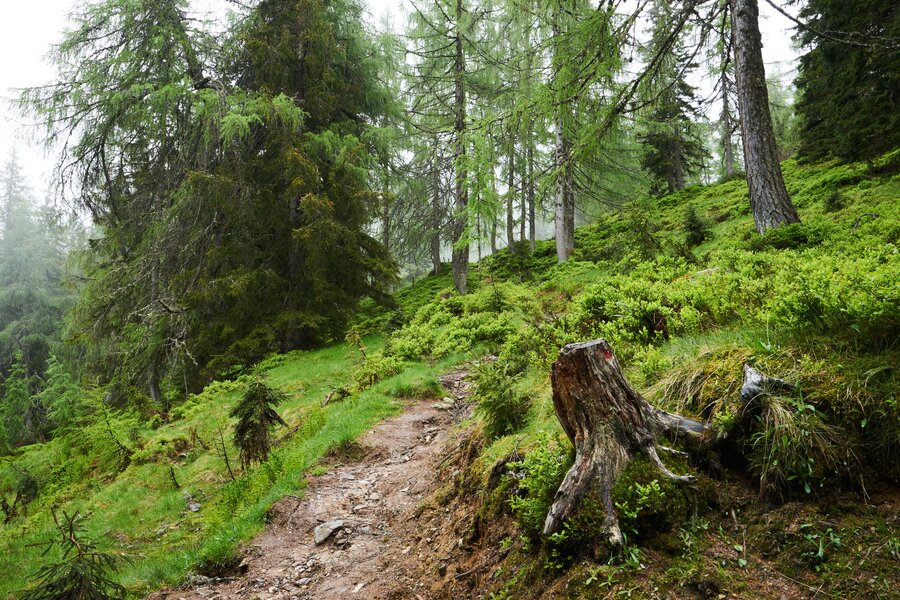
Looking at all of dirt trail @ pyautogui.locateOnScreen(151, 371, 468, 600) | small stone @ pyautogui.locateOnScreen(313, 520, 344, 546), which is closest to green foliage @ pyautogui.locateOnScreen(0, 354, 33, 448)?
dirt trail @ pyautogui.locateOnScreen(151, 371, 468, 600)

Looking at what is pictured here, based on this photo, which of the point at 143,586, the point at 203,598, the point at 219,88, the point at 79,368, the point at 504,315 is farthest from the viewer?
the point at 79,368

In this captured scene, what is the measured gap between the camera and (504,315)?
10.9 metres

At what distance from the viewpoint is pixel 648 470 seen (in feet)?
7.64

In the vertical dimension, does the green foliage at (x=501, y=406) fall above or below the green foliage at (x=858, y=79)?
below

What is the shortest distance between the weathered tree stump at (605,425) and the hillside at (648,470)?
3.6 inches

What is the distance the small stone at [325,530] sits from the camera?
4453 mm

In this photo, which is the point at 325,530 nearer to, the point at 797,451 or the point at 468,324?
the point at 797,451

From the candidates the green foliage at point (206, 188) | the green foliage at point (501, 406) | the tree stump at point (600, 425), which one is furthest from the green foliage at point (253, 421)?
the green foliage at point (206, 188)

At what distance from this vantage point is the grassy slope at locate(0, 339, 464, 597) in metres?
5.11

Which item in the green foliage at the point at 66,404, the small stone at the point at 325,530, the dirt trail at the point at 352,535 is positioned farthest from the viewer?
the green foliage at the point at 66,404

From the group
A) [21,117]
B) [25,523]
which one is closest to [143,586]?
[25,523]

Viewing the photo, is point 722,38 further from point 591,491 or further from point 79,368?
point 79,368

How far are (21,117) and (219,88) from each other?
546cm

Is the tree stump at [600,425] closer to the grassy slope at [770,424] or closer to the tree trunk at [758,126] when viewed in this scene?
the grassy slope at [770,424]
